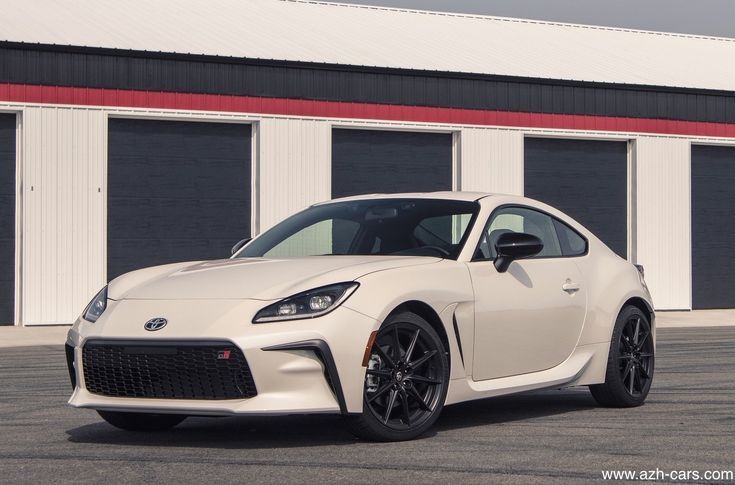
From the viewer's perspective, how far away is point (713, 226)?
27.0 m

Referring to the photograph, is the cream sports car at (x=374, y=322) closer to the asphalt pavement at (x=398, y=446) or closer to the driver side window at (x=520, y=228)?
the driver side window at (x=520, y=228)

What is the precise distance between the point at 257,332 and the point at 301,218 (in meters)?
2.20

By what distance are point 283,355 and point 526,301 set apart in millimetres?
1957

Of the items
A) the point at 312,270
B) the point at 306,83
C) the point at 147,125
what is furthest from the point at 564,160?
the point at 312,270

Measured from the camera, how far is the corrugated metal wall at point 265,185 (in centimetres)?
2088

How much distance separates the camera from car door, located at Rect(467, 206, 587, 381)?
749 centimetres

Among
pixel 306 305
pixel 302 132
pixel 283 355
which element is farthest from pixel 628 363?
pixel 302 132

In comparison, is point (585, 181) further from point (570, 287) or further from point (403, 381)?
point (403, 381)

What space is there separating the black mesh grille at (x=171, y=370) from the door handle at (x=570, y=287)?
2.57 meters

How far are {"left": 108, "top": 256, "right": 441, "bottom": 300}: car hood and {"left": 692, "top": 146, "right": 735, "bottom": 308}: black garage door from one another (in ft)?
67.2

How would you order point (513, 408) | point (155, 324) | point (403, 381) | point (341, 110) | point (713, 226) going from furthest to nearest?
1. point (713, 226)
2. point (341, 110)
3. point (513, 408)
4. point (403, 381)
5. point (155, 324)

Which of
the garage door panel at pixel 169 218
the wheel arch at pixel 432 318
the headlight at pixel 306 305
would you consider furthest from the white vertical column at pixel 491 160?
the headlight at pixel 306 305

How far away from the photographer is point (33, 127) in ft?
68.4

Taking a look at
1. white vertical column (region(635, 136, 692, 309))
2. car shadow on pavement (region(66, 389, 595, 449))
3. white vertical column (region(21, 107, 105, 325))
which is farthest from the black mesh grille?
white vertical column (region(635, 136, 692, 309))
